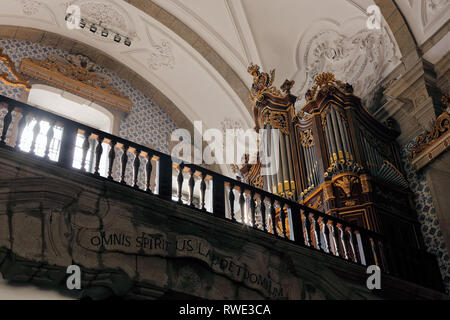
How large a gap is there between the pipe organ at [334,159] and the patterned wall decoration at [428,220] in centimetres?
13

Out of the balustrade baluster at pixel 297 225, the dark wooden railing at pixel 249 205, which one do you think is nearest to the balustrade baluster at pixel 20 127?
the dark wooden railing at pixel 249 205

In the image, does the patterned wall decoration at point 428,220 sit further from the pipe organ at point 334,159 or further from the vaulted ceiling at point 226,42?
the vaulted ceiling at point 226,42

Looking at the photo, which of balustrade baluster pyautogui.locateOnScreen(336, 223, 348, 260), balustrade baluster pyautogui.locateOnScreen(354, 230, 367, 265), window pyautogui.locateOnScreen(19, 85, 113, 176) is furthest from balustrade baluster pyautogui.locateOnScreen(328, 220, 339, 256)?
window pyautogui.locateOnScreen(19, 85, 113, 176)

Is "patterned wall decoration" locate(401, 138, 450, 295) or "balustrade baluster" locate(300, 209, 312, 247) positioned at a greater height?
"patterned wall decoration" locate(401, 138, 450, 295)

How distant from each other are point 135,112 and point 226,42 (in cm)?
269

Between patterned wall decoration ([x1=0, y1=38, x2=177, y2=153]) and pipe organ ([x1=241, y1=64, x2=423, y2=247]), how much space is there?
2.87m

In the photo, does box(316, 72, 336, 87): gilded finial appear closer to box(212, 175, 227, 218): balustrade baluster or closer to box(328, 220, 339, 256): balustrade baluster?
box(328, 220, 339, 256): balustrade baluster

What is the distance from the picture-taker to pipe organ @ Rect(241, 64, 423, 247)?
8.91 m

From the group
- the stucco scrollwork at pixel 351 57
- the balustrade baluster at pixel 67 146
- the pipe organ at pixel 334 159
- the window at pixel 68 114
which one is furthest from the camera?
the window at pixel 68 114

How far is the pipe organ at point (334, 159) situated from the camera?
8.91 meters

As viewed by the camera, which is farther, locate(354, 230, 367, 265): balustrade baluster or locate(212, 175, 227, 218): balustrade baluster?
locate(354, 230, 367, 265): balustrade baluster

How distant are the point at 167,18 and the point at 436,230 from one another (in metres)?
7.49

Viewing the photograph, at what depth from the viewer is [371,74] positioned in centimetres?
1101
